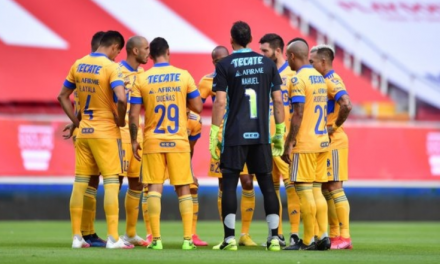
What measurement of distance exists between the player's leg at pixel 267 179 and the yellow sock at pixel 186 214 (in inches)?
30.1

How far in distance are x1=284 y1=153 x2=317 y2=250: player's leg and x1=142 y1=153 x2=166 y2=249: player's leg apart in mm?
1387

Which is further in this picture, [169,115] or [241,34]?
[169,115]

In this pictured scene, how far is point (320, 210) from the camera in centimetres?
1093

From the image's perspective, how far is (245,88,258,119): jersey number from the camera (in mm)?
10523

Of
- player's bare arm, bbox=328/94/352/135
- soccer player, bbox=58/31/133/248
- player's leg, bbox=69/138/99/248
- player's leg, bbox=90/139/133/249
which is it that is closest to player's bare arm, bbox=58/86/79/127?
soccer player, bbox=58/31/133/248

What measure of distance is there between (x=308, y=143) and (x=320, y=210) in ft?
2.37

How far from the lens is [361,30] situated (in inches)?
977

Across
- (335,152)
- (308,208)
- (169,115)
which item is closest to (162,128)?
(169,115)

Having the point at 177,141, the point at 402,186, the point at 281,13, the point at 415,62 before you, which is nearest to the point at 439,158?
the point at 402,186

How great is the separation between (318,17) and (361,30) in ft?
3.56

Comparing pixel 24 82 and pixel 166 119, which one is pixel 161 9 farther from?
pixel 166 119

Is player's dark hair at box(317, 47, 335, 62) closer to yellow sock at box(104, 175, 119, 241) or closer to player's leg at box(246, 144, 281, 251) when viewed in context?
player's leg at box(246, 144, 281, 251)

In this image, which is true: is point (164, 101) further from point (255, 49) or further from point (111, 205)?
point (255, 49)

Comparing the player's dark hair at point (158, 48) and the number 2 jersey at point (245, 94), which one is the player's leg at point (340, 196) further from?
the player's dark hair at point (158, 48)
